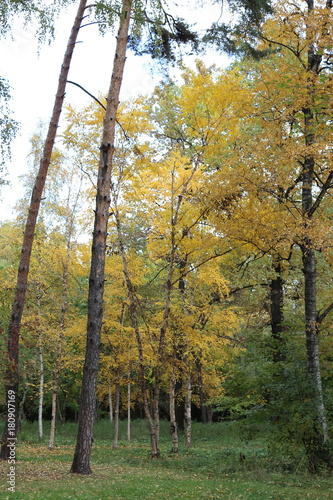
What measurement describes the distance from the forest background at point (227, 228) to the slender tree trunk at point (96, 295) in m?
1.27

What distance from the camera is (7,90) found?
29.4 feet

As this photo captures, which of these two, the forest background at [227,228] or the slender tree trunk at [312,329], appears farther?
the forest background at [227,228]

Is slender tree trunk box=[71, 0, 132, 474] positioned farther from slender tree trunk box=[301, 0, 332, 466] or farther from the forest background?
slender tree trunk box=[301, 0, 332, 466]

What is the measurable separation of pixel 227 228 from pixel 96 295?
3.23m

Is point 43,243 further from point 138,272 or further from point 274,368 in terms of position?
point 274,368

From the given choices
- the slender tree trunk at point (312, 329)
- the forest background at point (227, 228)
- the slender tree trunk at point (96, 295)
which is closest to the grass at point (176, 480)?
the slender tree trunk at point (312, 329)

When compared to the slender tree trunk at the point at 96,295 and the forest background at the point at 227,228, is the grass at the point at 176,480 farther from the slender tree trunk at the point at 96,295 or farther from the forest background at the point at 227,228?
the forest background at the point at 227,228

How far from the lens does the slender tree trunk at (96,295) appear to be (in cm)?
823

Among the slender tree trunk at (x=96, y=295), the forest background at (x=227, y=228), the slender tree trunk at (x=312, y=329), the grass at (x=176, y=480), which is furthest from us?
the forest background at (x=227, y=228)

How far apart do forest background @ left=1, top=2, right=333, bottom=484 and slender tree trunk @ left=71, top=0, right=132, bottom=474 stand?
127 cm

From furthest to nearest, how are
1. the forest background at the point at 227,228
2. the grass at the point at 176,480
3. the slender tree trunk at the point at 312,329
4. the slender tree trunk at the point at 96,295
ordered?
the forest background at the point at 227,228, the slender tree trunk at the point at 312,329, the slender tree trunk at the point at 96,295, the grass at the point at 176,480

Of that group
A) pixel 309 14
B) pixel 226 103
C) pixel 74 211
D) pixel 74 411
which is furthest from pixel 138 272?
pixel 74 411

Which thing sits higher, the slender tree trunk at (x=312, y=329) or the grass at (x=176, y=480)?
the slender tree trunk at (x=312, y=329)

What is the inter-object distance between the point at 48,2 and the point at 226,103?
472 centimetres
